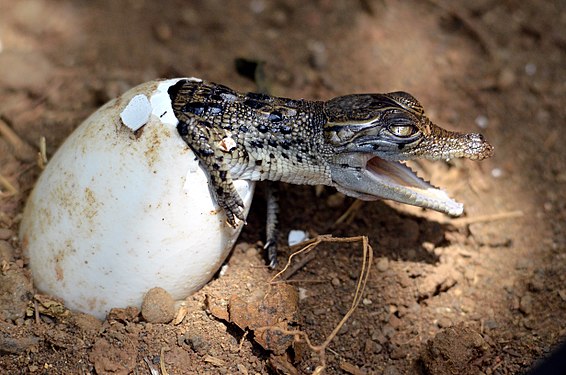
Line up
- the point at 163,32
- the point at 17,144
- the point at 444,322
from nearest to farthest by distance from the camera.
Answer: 1. the point at 444,322
2. the point at 17,144
3. the point at 163,32

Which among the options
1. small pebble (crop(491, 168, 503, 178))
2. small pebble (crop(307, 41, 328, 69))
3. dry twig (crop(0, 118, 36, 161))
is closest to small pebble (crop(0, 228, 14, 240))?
dry twig (crop(0, 118, 36, 161))

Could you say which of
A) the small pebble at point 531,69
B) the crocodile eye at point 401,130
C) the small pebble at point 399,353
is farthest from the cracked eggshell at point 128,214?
the small pebble at point 531,69

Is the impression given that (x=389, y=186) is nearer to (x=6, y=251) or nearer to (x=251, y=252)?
(x=251, y=252)

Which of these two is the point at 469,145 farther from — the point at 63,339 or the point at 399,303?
the point at 63,339

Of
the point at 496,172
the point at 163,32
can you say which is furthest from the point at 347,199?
the point at 163,32

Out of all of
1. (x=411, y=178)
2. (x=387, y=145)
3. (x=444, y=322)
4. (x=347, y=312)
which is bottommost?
(x=444, y=322)

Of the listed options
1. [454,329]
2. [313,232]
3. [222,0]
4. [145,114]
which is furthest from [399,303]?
[222,0]

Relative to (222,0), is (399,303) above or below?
below
